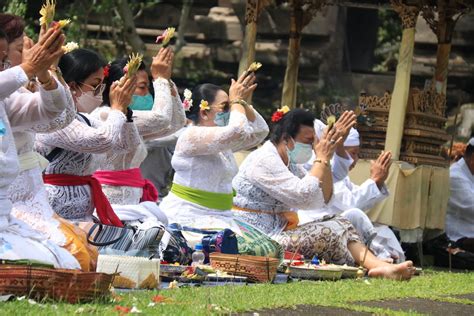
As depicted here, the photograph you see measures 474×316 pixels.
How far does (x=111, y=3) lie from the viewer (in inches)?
696

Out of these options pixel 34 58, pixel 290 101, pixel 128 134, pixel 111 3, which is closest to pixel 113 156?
pixel 128 134

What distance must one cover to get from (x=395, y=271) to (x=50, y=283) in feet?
13.3

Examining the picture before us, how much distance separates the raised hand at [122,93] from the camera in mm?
7461

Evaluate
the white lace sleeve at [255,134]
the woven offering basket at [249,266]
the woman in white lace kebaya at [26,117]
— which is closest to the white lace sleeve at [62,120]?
the woman in white lace kebaya at [26,117]

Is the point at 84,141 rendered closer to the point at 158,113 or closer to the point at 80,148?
the point at 80,148

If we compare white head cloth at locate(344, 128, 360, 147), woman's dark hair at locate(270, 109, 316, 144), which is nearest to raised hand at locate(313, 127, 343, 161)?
woman's dark hair at locate(270, 109, 316, 144)

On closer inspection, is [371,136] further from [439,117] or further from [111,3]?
[111,3]

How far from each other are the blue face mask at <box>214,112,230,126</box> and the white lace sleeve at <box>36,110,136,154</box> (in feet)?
6.56

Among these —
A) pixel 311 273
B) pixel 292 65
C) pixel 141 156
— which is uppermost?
pixel 292 65

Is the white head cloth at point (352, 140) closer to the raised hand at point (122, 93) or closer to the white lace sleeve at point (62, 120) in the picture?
the raised hand at point (122, 93)

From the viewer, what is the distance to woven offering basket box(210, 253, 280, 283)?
8.12 metres

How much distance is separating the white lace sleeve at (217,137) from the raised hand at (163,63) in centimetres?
75

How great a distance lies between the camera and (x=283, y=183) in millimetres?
9727

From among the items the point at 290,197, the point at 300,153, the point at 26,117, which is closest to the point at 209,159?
the point at 290,197
